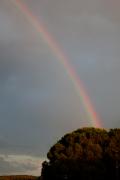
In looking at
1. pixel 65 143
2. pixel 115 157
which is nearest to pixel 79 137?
pixel 65 143

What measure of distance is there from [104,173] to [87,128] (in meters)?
15.8

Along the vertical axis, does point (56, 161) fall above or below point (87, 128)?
below

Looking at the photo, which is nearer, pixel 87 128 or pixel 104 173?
pixel 104 173

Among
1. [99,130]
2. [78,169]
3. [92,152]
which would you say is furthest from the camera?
[99,130]

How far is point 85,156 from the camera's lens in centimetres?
8781

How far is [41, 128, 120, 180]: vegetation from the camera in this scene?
8309 centimetres

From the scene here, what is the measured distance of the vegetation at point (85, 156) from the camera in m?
83.1

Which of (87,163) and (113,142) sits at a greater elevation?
(113,142)

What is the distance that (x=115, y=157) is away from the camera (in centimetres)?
8494

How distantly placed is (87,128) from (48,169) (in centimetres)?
1370

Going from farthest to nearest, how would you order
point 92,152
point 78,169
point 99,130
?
1. point 99,130
2. point 92,152
3. point 78,169

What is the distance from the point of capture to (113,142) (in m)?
91.6

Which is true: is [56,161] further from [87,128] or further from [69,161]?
[87,128]

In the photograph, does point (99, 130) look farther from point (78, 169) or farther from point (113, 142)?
point (78, 169)
